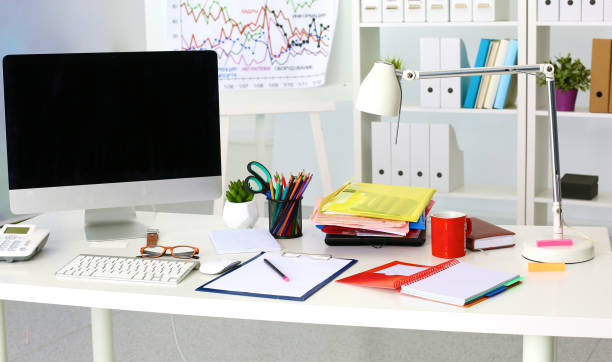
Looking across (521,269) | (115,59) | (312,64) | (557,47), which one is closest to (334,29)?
(312,64)

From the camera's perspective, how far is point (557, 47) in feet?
14.1

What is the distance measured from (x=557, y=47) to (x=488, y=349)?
218 centimetres

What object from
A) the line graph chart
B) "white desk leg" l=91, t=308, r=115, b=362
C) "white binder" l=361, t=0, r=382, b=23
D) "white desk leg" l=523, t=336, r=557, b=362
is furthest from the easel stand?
"white desk leg" l=523, t=336, r=557, b=362

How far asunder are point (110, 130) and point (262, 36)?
1.89 meters

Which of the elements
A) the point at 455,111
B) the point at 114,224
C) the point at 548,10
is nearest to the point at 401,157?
the point at 455,111

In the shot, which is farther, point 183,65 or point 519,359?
point 519,359

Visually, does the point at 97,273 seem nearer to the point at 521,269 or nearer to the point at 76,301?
the point at 76,301

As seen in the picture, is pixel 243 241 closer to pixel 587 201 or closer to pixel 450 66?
pixel 450 66

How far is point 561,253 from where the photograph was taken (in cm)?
167

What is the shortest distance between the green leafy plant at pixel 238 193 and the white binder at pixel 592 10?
200cm

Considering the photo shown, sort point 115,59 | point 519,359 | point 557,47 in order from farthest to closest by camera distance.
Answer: point 557,47 → point 519,359 → point 115,59

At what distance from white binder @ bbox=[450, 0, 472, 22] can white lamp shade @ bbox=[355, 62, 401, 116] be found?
1951 millimetres

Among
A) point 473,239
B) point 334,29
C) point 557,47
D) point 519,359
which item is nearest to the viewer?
point 473,239

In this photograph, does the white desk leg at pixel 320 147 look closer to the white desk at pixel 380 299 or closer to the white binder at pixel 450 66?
the white binder at pixel 450 66
